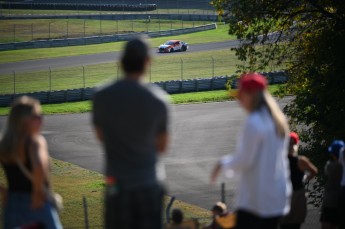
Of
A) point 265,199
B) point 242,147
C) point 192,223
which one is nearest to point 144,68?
point 242,147

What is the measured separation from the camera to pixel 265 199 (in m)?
6.08

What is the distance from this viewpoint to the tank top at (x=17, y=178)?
6359 millimetres

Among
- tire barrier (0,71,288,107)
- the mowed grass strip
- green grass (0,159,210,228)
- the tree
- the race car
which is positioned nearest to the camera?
the tree

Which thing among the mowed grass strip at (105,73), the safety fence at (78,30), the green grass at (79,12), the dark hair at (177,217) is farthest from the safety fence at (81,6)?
the dark hair at (177,217)

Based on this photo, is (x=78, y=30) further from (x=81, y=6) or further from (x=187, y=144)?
(x=187, y=144)

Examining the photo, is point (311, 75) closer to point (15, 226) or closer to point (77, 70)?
point (15, 226)

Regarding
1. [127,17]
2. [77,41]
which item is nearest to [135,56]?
[77,41]

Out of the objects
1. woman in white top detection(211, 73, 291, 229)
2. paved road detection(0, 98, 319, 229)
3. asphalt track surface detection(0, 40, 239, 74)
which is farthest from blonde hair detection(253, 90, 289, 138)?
asphalt track surface detection(0, 40, 239, 74)

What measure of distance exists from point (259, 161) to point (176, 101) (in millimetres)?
40375

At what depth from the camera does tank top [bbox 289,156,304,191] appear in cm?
890

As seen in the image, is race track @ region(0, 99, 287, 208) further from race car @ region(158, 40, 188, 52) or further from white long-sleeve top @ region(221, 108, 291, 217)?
race car @ region(158, 40, 188, 52)

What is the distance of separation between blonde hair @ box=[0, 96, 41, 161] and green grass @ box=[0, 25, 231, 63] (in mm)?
57370

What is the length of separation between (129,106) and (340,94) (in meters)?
16.0

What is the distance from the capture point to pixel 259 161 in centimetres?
602
